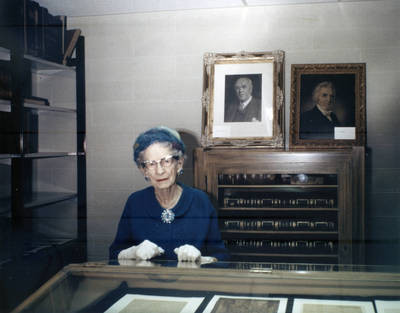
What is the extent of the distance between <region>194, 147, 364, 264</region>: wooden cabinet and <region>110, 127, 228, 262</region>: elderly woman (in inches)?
3.1

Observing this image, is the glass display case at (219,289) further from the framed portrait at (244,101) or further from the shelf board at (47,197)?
the framed portrait at (244,101)

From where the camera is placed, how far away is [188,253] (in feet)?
3.67

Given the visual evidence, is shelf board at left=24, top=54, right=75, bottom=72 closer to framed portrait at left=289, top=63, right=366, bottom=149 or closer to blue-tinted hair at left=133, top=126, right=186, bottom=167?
blue-tinted hair at left=133, top=126, right=186, bottom=167

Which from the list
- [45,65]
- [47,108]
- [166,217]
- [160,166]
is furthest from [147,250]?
[45,65]

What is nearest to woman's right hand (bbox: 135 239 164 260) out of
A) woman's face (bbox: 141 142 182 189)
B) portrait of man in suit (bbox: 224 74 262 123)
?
woman's face (bbox: 141 142 182 189)

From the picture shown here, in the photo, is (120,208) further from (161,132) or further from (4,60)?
(4,60)

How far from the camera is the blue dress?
1.16 meters

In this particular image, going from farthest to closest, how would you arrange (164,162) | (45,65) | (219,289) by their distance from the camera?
(164,162)
(45,65)
(219,289)

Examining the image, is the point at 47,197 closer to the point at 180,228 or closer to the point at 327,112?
the point at 180,228

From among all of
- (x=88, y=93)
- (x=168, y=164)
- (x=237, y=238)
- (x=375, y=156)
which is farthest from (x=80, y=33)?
(x=375, y=156)

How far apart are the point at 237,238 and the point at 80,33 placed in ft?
2.54

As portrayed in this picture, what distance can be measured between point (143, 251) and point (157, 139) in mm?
354

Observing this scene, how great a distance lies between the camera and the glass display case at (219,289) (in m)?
0.74

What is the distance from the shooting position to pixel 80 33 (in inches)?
40.8
